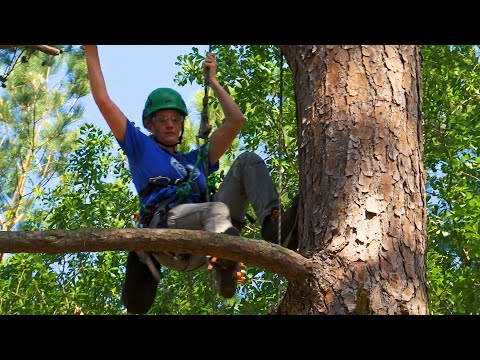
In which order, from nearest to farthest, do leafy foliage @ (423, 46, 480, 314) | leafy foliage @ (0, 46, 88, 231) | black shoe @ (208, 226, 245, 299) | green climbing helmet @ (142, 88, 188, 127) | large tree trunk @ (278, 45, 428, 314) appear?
large tree trunk @ (278, 45, 428, 314), black shoe @ (208, 226, 245, 299), green climbing helmet @ (142, 88, 188, 127), leafy foliage @ (423, 46, 480, 314), leafy foliage @ (0, 46, 88, 231)

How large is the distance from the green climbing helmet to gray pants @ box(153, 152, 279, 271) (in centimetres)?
40

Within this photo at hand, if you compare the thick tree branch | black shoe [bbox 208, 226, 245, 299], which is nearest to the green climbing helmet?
black shoe [bbox 208, 226, 245, 299]

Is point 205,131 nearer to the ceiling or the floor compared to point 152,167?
nearer to the ceiling

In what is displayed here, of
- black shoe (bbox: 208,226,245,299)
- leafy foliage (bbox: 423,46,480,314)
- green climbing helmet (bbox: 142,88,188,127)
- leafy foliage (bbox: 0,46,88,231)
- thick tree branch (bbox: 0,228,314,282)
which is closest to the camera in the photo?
thick tree branch (bbox: 0,228,314,282)

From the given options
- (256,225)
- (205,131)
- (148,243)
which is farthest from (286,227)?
(256,225)

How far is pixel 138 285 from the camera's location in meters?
4.84

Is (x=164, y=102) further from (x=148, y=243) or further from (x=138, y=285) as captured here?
(x=148, y=243)

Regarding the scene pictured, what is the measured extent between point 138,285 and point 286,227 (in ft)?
2.34

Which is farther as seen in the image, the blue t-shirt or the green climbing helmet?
the green climbing helmet

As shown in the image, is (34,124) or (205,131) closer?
(205,131)

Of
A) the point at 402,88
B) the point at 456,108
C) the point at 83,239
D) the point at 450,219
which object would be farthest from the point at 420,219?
the point at 456,108

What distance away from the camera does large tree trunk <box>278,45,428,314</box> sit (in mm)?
3879

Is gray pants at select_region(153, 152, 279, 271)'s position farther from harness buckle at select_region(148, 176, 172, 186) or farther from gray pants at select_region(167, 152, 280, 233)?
harness buckle at select_region(148, 176, 172, 186)
